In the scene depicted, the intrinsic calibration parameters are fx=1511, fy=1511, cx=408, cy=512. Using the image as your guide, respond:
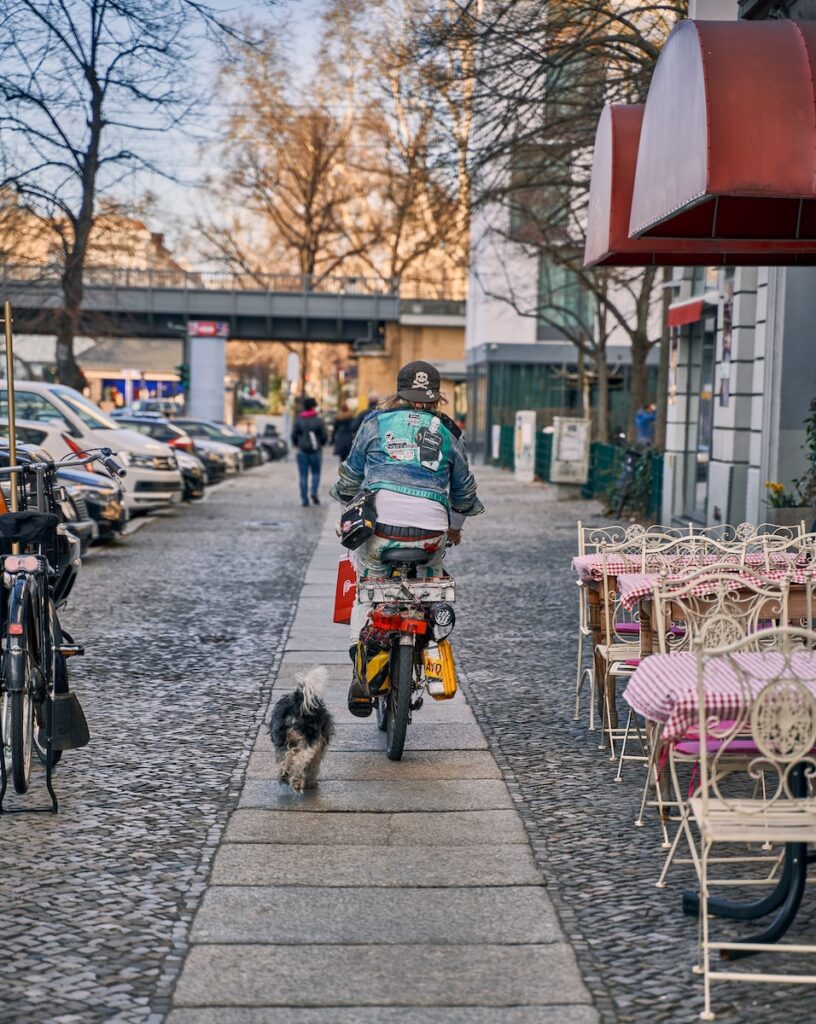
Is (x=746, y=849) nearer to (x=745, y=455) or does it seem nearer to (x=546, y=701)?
(x=546, y=701)

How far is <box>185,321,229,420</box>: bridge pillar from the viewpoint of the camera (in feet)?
179

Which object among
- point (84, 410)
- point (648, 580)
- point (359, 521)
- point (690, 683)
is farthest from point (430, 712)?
point (84, 410)

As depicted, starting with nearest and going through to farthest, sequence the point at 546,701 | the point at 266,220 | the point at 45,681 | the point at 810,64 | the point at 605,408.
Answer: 1. the point at 45,681
2. the point at 810,64
3. the point at 546,701
4. the point at 605,408
5. the point at 266,220

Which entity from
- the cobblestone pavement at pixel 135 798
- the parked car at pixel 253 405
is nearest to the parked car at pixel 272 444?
the parked car at pixel 253 405

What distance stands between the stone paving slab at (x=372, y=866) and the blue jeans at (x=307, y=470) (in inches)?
807

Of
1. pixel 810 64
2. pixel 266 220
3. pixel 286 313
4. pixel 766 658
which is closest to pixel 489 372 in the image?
pixel 286 313

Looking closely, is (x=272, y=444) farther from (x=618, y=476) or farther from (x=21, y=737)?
(x=21, y=737)

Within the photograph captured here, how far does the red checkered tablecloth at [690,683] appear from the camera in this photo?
4.34 m

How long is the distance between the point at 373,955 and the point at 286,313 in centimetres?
5256

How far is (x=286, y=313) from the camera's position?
56.1 meters

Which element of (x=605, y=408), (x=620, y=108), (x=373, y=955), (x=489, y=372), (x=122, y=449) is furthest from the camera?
(x=489, y=372)

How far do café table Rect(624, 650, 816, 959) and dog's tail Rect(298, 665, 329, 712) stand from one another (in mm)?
1658

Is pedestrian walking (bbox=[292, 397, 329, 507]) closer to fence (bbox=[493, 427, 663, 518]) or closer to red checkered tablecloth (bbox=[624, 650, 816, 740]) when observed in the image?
fence (bbox=[493, 427, 663, 518])

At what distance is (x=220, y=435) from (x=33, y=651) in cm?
3590
